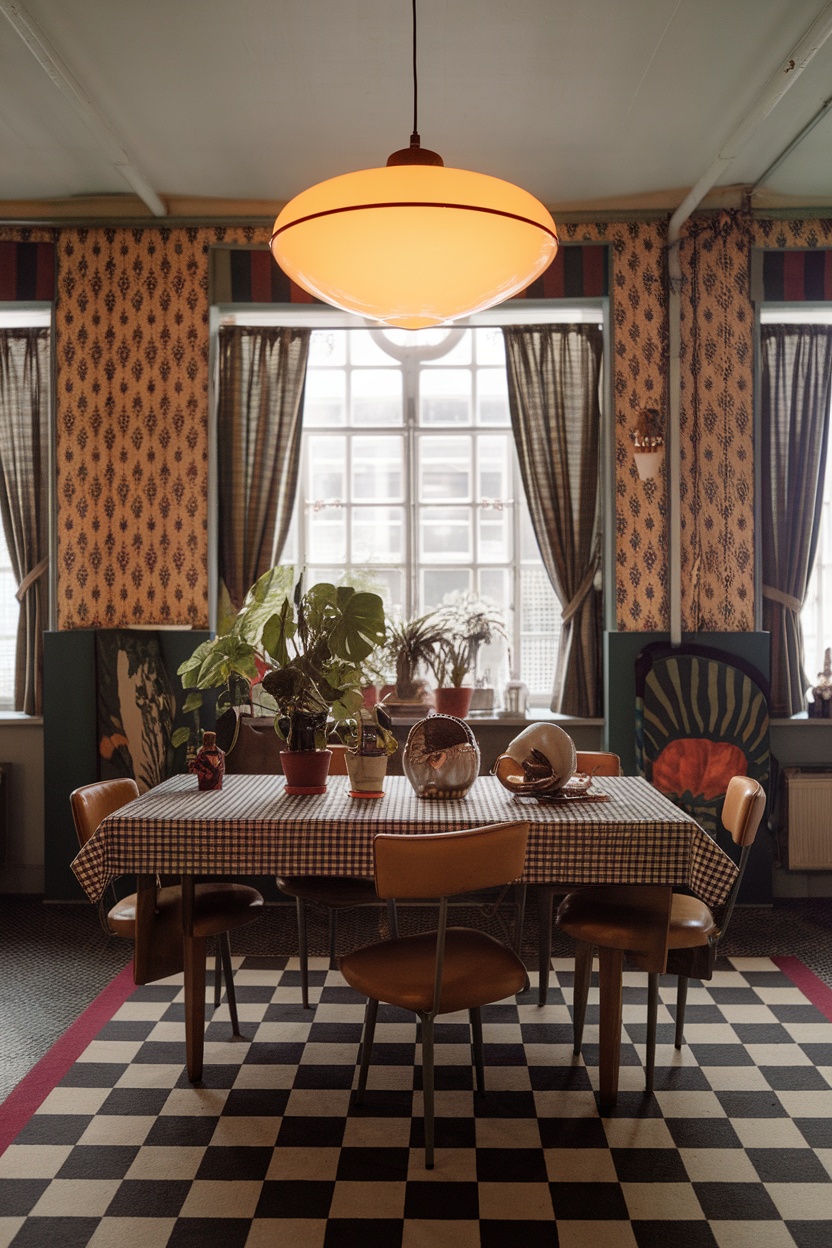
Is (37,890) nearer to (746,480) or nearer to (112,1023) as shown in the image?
(112,1023)

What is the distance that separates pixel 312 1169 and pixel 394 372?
14.1 ft

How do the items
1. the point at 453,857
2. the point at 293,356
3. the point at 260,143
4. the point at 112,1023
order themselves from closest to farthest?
1. the point at 453,857
2. the point at 112,1023
3. the point at 260,143
4. the point at 293,356

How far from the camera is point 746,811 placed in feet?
10.8

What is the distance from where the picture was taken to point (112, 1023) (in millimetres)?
3721

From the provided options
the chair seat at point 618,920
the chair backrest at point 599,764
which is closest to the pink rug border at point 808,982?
the chair seat at point 618,920

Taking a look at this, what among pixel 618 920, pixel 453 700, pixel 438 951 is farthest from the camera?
pixel 453 700

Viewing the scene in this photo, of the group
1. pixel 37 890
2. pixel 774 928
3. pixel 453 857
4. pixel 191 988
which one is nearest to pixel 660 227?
pixel 774 928

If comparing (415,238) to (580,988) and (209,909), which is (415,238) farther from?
(580,988)

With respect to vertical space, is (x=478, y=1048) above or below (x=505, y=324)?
below

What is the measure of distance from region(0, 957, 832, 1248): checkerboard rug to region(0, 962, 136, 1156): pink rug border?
0.14 ft

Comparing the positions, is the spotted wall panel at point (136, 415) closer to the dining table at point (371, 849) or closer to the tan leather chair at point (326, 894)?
the tan leather chair at point (326, 894)

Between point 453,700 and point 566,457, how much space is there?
1541 mm

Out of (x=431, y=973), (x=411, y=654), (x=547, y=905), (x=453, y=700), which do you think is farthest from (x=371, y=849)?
(x=411, y=654)

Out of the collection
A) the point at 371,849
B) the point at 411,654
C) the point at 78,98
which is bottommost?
the point at 371,849
